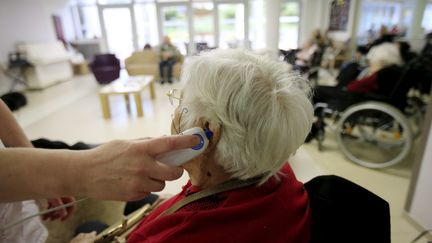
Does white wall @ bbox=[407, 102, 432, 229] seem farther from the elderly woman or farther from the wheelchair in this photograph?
the elderly woman

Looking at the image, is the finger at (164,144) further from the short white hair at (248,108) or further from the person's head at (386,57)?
the person's head at (386,57)

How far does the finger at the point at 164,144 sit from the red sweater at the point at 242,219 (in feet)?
0.65

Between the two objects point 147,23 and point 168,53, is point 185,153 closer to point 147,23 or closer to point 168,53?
point 168,53

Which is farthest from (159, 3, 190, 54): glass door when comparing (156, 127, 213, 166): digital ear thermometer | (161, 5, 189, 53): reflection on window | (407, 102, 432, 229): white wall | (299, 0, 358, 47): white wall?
(299, 0, 358, 47): white wall

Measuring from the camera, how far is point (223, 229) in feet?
2.11

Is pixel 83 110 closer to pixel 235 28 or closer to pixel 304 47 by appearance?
pixel 235 28

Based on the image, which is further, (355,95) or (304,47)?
(304,47)

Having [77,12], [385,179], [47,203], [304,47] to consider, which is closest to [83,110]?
[47,203]

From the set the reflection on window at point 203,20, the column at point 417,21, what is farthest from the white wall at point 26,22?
the column at point 417,21

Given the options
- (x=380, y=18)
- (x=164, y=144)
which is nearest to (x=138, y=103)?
(x=164, y=144)

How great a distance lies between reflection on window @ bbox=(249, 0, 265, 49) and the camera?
1247mm

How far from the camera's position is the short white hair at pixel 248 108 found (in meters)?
0.68

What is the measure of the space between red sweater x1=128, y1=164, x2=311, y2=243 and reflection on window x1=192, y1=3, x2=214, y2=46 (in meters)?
0.79

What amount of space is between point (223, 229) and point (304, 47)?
634cm
